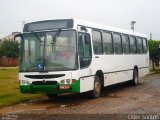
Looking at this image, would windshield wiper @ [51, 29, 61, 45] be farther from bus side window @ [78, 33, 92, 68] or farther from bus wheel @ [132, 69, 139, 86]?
bus wheel @ [132, 69, 139, 86]

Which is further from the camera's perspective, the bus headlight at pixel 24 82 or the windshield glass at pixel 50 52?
the bus headlight at pixel 24 82

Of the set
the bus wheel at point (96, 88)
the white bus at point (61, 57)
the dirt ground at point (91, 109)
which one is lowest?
the dirt ground at point (91, 109)

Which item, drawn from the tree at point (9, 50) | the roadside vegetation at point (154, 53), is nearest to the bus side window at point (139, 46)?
the roadside vegetation at point (154, 53)

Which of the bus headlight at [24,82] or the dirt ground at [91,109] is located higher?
the bus headlight at [24,82]

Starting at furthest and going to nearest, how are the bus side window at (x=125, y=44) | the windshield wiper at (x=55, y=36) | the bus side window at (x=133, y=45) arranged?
the bus side window at (x=133, y=45), the bus side window at (x=125, y=44), the windshield wiper at (x=55, y=36)

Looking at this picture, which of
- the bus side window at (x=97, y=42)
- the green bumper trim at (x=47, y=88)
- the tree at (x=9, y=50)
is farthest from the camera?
the tree at (x=9, y=50)

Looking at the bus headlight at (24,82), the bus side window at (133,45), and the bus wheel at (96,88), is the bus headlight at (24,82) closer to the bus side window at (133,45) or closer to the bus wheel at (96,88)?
the bus wheel at (96,88)

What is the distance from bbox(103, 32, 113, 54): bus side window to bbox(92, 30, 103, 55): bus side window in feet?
1.97

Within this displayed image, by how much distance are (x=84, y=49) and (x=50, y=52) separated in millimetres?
1468

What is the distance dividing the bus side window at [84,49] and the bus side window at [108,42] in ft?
6.84

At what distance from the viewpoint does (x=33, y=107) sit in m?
15.4

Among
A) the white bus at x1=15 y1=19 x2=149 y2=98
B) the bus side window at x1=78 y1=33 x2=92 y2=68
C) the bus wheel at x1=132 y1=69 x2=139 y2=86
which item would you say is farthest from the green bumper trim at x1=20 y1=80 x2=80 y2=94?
the bus wheel at x1=132 y1=69 x2=139 y2=86

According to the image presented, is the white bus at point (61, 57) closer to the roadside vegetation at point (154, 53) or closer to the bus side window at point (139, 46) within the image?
the bus side window at point (139, 46)

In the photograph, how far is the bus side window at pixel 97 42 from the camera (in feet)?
58.1
